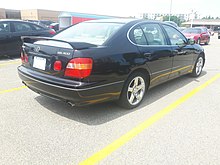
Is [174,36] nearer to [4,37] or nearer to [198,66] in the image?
[198,66]

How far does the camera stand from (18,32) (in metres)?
8.28

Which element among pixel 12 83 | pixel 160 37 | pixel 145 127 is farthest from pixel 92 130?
pixel 12 83

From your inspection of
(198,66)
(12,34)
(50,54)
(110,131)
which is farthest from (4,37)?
(198,66)

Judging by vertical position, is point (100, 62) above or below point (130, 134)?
above

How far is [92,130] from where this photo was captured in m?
3.10

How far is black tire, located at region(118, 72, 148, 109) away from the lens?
3.65 meters

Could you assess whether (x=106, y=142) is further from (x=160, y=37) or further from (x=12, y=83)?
(x=12, y=83)

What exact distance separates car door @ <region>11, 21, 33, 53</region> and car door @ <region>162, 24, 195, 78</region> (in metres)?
5.93

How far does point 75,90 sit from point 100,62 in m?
0.54

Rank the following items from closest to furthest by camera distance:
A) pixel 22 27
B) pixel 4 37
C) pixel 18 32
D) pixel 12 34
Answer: pixel 4 37 → pixel 12 34 → pixel 18 32 → pixel 22 27

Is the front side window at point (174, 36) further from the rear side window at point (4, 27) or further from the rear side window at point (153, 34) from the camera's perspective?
the rear side window at point (4, 27)

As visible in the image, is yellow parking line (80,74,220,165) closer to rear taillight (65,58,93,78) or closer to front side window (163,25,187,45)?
rear taillight (65,58,93,78)

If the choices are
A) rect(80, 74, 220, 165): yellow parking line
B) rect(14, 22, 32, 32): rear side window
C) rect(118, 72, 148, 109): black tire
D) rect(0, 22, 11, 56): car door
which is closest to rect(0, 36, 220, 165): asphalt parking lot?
rect(80, 74, 220, 165): yellow parking line

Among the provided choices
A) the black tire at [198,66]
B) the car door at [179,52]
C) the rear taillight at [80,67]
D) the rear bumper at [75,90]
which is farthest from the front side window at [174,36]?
the rear taillight at [80,67]
